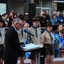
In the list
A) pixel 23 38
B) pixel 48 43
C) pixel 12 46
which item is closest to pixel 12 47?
pixel 12 46

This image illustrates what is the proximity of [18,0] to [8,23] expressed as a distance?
28.6 ft

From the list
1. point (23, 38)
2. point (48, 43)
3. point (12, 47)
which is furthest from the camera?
point (48, 43)

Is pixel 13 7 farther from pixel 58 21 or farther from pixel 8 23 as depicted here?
pixel 8 23

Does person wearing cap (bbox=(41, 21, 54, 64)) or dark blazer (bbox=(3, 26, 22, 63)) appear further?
person wearing cap (bbox=(41, 21, 54, 64))

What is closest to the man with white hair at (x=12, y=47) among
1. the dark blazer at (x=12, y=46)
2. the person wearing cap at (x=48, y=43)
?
the dark blazer at (x=12, y=46)

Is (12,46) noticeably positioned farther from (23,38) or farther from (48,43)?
(48,43)

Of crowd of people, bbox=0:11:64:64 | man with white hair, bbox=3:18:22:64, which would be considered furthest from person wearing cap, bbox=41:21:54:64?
man with white hair, bbox=3:18:22:64

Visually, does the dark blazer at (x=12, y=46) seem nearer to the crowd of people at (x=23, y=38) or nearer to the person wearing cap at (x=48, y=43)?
the crowd of people at (x=23, y=38)

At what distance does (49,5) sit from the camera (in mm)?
20406

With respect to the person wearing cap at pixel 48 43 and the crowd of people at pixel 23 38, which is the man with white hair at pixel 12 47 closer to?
the crowd of people at pixel 23 38

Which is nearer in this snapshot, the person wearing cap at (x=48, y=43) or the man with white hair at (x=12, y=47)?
the man with white hair at (x=12, y=47)

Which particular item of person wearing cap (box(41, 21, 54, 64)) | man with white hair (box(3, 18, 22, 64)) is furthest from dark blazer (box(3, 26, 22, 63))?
person wearing cap (box(41, 21, 54, 64))

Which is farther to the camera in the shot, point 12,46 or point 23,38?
point 23,38

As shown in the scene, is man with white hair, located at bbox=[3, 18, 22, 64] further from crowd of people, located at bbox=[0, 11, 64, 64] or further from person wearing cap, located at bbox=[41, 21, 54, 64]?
person wearing cap, located at bbox=[41, 21, 54, 64]
